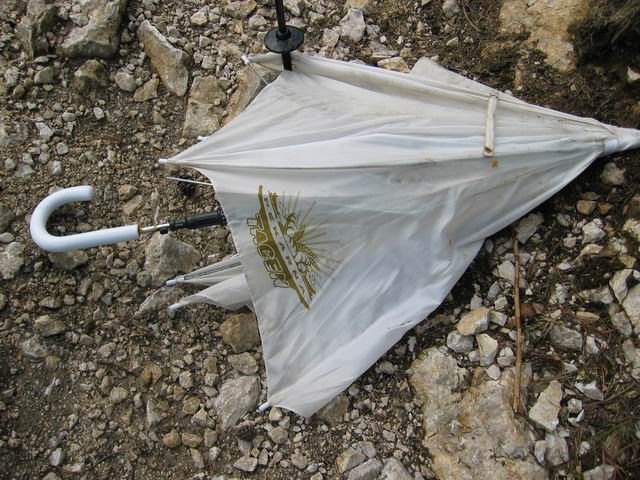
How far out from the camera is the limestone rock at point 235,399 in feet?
5.29

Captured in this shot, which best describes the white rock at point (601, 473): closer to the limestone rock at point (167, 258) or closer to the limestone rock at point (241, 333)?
the limestone rock at point (241, 333)

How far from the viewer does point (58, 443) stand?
1.61 metres

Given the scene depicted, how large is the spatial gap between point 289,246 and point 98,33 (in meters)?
1.27

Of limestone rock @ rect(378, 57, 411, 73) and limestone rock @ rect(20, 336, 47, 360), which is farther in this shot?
limestone rock @ rect(378, 57, 411, 73)

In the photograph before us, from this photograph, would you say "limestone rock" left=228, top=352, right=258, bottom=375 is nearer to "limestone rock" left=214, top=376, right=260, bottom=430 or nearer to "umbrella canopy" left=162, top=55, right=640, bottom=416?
"limestone rock" left=214, top=376, right=260, bottom=430

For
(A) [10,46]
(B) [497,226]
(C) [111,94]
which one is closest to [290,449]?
(B) [497,226]

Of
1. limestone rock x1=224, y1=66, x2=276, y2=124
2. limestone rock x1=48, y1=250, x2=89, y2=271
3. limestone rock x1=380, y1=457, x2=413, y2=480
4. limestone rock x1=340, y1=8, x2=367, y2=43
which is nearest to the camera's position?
limestone rock x1=380, y1=457, x2=413, y2=480

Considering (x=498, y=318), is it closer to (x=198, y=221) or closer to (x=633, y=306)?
(x=633, y=306)

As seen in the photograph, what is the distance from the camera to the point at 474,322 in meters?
1.59

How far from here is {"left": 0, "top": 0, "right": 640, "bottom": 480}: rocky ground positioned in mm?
1493

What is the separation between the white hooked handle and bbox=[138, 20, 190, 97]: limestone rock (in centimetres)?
60

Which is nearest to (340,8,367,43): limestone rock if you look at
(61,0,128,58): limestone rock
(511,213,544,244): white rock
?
(61,0,128,58): limestone rock

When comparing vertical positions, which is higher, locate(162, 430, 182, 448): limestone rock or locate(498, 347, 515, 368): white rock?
locate(498, 347, 515, 368): white rock

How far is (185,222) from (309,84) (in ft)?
1.82
